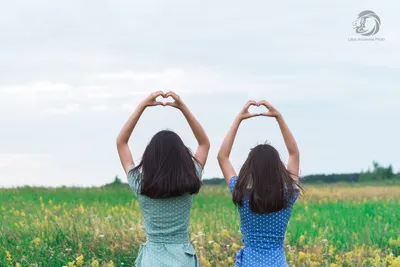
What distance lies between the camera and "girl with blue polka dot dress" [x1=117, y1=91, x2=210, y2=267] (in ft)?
17.4

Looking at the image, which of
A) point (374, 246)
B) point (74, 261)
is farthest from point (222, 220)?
point (74, 261)

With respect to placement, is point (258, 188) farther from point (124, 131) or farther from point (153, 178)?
point (124, 131)

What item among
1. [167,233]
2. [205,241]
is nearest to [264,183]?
[167,233]

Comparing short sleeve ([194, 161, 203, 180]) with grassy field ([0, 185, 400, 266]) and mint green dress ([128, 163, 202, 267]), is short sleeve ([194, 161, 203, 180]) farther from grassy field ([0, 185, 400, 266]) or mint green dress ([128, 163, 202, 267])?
grassy field ([0, 185, 400, 266])

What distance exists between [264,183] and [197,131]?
0.93 meters

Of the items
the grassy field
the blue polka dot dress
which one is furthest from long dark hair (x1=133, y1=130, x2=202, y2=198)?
the grassy field

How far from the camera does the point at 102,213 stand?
43.7 ft

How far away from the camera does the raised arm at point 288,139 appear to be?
582 centimetres

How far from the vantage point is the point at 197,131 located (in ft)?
19.2

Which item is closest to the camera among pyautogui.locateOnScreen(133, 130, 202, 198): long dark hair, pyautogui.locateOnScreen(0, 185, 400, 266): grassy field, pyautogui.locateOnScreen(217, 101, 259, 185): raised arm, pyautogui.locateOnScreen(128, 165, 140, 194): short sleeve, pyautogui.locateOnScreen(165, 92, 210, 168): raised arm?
pyautogui.locateOnScreen(133, 130, 202, 198): long dark hair

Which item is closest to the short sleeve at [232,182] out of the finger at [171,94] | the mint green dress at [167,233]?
the mint green dress at [167,233]

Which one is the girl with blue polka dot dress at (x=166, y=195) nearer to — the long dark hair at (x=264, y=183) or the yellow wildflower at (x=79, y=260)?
the long dark hair at (x=264, y=183)

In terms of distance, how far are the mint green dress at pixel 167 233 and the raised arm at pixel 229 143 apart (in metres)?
0.44

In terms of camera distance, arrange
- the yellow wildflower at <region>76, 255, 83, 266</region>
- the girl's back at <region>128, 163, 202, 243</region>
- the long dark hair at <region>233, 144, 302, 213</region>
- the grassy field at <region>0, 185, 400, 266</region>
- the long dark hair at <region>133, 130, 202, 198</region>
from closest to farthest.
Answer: the long dark hair at <region>233, 144, 302, 213</region>
the long dark hair at <region>133, 130, 202, 198</region>
the girl's back at <region>128, 163, 202, 243</region>
the yellow wildflower at <region>76, 255, 83, 266</region>
the grassy field at <region>0, 185, 400, 266</region>
